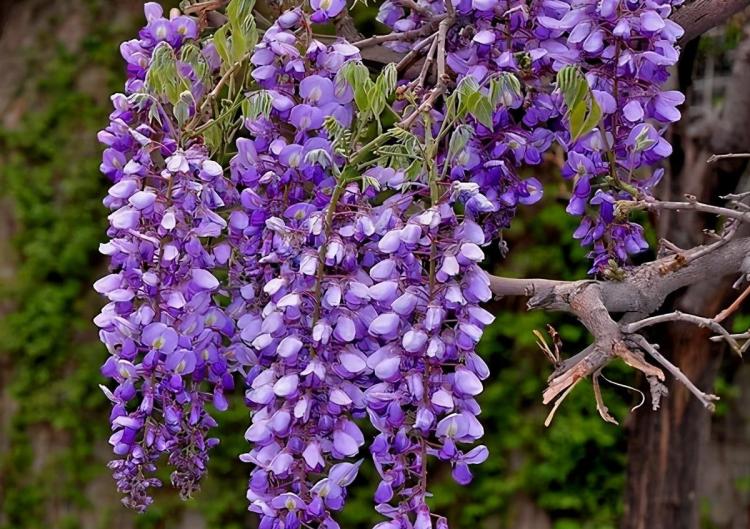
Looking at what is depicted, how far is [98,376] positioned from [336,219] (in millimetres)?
2008

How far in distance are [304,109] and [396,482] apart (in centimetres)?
27

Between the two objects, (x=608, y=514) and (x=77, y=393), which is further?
(x=77, y=393)

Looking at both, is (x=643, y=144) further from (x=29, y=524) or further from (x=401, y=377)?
(x=29, y=524)

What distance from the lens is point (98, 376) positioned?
2.50 m

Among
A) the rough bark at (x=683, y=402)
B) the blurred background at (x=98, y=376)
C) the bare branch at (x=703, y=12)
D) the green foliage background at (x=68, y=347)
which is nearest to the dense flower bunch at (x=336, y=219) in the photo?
the bare branch at (x=703, y=12)

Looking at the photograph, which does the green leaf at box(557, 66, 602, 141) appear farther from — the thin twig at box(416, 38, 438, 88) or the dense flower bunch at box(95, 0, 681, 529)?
the thin twig at box(416, 38, 438, 88)

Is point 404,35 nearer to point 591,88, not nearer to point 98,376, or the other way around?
point 591,88

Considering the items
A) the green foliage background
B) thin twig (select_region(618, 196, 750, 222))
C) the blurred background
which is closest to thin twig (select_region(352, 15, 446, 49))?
thin twig (select_region(618, 196, 750, 222))

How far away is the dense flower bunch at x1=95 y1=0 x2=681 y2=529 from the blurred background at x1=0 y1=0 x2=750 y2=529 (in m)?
1.42

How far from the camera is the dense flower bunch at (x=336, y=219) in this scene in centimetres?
62

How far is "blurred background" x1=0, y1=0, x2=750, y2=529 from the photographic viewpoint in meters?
2.28

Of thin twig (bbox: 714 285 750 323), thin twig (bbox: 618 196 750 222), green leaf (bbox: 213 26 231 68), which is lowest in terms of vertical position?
thin twig (bbox: 714 285 750 323)

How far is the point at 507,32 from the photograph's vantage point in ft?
2.42

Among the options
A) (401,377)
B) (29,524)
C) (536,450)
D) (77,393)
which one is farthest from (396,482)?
(29,524)
